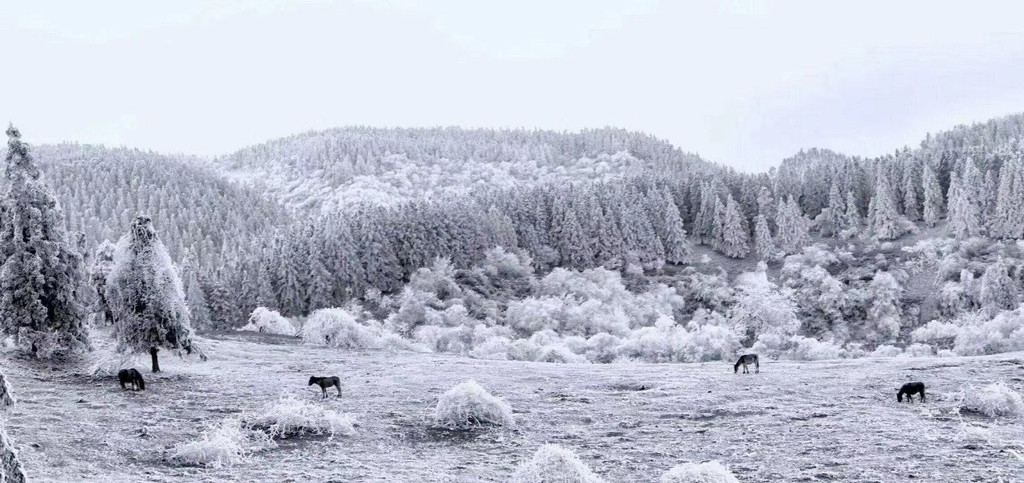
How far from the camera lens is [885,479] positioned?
68.3 feet

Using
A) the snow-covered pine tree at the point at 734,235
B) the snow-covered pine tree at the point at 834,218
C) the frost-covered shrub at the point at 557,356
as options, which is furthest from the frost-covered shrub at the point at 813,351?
the snow-covered pine tree at the point at 834,218

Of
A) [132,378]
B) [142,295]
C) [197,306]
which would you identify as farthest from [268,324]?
[132,378]

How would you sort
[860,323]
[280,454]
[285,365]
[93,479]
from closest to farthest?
[93,479]
[280,454]
[285,365]
[860,323]

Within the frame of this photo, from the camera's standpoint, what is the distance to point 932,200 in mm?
124000

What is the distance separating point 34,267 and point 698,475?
3104 cm

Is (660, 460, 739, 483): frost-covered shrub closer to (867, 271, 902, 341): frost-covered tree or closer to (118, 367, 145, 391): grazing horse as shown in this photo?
(118, 367, 145, 391): grazing horse

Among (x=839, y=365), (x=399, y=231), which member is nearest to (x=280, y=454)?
(x=839, y=365)

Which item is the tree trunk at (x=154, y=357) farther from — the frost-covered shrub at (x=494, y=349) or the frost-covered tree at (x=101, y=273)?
the frost-covered shrub at (x=494, y=349)

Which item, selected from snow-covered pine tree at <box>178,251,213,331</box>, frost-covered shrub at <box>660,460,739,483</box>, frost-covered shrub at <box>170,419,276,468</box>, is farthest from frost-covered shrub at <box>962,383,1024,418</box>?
snow-covered pine tree at <box>178,251,213,331</box>

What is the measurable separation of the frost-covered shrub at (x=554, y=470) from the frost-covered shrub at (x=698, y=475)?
6.21ft

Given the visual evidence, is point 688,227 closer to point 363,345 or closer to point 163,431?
point 363,345

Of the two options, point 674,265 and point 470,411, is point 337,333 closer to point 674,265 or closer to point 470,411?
point 470,411

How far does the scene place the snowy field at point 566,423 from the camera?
2203cm

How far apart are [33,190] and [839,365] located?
38.1 m
